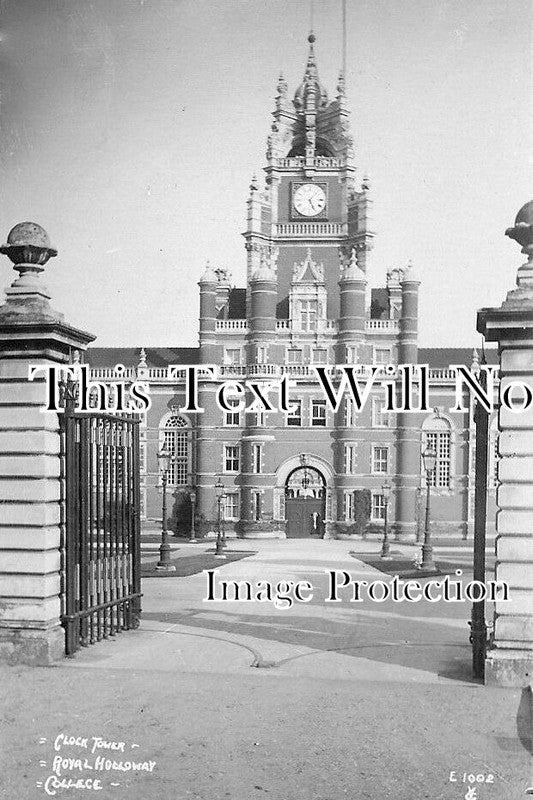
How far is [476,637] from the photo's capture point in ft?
29.9

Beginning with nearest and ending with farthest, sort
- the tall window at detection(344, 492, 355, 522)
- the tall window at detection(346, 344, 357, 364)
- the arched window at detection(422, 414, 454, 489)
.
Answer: the arched window at detection(422, 414, 454, 489) < the tall window at detection(344, 492, 355, 522) < the tall window at detection(346, 344, 357, 364)

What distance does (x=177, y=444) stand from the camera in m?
34.2

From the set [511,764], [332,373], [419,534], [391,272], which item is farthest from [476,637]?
[391,272]

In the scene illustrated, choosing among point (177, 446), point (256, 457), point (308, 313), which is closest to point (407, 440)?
point (256, 457)

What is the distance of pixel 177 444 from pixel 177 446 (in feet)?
0.56

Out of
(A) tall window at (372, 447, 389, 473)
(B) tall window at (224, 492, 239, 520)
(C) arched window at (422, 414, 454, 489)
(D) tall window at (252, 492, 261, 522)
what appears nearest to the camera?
(C) arched window at (422, 414, 454, 489)

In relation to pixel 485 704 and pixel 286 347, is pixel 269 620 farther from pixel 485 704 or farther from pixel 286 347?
pixel 286 347

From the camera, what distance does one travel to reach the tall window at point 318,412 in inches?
1100

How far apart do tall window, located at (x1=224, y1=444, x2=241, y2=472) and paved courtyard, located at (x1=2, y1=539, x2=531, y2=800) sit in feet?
69.2

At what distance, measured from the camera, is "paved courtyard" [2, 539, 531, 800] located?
253 inches

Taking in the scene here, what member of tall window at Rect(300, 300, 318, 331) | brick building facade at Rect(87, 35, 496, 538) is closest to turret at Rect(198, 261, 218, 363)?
brick building facade at Rect(87, 35, 496, 538)

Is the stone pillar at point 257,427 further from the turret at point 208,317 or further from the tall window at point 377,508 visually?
the tall window at point 377,508

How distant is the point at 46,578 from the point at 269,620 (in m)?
4.35

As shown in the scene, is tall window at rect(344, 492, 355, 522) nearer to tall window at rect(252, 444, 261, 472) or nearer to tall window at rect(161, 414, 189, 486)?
tall window at rect(252, 444, 261, 472)
